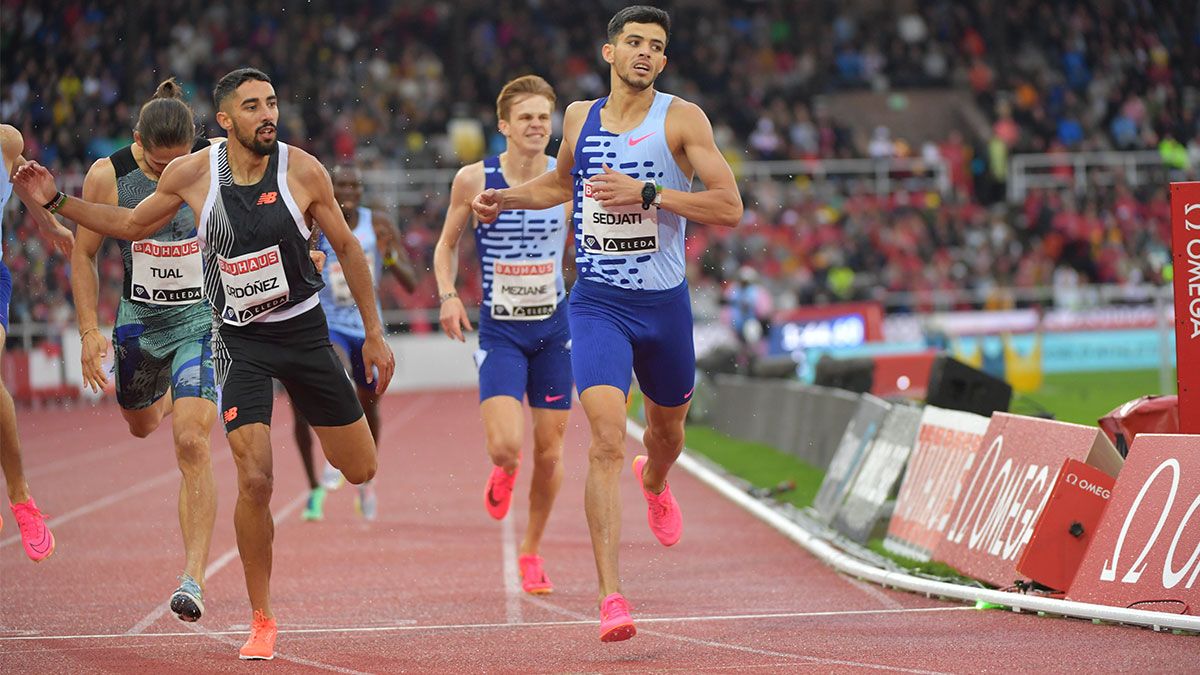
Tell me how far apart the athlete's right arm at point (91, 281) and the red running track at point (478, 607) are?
1.17 metres

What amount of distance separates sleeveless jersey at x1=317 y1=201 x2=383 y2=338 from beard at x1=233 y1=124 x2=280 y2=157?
4.26 m

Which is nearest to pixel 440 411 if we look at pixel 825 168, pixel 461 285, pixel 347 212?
pixel 461 285

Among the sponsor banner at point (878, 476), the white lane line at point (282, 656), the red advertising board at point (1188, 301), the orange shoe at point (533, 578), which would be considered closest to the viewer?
the white lane line at point (282, 656)

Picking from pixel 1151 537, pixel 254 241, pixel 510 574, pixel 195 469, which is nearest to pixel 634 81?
pixel 254 241

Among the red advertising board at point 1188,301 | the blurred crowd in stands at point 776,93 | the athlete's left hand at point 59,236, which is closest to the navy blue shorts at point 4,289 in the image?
the athlete's left hand at point 59,236

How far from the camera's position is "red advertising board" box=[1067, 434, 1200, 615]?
655 cm

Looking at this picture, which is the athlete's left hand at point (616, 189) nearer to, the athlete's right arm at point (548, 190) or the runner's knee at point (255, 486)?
the athlete's right arm at point (548, 190)

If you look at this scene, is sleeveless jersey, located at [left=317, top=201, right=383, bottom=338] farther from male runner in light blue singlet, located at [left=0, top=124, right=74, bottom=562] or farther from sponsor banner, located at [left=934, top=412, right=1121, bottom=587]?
sponsor banner, located at [left=934, top=412, right=1121, bottom=587]

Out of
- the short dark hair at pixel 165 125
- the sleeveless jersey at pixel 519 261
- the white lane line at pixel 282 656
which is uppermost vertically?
the short dark hair at pixel 165 125

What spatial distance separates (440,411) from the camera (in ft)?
83.3

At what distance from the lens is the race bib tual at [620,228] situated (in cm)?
674

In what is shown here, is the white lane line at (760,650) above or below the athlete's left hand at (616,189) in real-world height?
below

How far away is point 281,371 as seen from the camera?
657 cm

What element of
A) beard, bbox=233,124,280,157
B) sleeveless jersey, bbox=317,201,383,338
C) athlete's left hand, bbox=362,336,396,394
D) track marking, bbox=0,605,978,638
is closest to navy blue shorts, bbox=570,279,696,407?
athlete's left hand, bbox=362,336,396,394
